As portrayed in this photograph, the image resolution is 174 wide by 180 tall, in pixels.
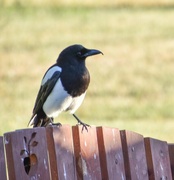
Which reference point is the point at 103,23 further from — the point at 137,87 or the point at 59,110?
the point at 59,110

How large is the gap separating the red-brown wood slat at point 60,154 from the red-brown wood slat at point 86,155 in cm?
8

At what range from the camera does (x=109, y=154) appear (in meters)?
4.96

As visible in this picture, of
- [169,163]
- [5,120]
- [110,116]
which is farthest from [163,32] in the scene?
[169,163]

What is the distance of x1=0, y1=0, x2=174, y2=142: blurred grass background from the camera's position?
14844 millimetres

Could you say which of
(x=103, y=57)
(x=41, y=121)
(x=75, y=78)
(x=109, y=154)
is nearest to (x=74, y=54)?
(x=75, y=78)

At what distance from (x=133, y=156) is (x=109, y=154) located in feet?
0.88

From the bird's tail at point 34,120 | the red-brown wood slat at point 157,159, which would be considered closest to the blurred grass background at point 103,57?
the bird's tail at point 34,120

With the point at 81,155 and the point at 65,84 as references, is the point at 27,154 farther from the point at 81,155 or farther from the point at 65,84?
the point at 65,84

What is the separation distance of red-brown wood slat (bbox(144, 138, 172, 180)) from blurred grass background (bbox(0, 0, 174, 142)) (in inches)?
237

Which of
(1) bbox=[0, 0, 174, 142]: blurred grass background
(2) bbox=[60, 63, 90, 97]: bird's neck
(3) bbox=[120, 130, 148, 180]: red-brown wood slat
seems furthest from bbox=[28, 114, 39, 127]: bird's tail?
(1) bbox=[0, 0, 174, 142]: blurred grass background

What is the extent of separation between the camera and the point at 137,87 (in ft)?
57.0

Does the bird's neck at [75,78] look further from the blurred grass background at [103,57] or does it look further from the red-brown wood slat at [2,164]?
the blurred grass background at [103,57]

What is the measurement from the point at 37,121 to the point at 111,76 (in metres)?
11.3

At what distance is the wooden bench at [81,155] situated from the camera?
14.5 ft
